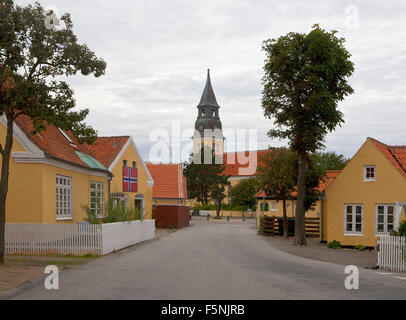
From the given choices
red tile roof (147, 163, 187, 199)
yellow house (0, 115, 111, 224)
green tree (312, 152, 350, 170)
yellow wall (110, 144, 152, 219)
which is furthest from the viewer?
green tree (312, 152, 350, 170)

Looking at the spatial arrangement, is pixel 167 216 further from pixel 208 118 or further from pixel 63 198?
pixel 208 118

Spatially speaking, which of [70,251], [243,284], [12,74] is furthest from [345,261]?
[12,74]

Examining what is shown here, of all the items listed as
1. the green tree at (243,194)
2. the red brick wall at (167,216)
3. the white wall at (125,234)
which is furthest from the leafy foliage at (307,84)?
the green tree at (243,194)

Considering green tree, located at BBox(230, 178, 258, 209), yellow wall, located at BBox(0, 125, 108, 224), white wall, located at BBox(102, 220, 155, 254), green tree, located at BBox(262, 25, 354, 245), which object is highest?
green tree, located at BBox(262, 25, 354, 245)

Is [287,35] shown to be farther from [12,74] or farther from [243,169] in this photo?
[243,169]

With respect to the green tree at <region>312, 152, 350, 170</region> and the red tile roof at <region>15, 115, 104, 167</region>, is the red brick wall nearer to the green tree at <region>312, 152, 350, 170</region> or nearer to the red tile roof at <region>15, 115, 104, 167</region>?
the red tile roof at <region>15, 115, 104, 167</region>

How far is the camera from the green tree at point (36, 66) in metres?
13.4

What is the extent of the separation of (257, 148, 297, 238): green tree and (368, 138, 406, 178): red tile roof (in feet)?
18.2

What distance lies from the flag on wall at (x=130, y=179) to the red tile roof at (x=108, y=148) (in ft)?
5.22

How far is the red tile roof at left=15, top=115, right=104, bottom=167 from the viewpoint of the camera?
64.6 feet

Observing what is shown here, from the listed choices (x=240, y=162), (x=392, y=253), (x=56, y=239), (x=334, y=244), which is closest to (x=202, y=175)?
(x=240, y=162)

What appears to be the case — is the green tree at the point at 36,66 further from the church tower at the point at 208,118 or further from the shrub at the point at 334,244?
the church tower at the point at 208,118

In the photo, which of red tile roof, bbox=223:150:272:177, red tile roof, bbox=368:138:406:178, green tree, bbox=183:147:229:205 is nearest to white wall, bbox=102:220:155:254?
red tile roof, bbox=368:138:406:178

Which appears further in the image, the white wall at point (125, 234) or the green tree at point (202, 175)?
the green tree at point (202, 175)
